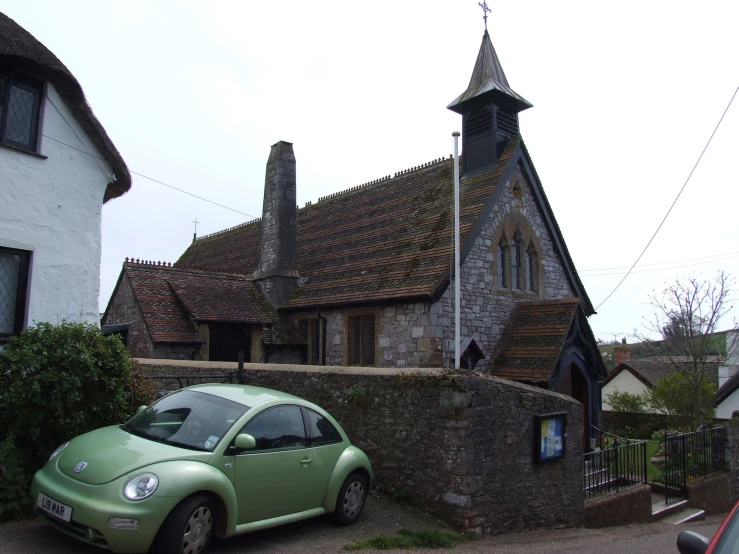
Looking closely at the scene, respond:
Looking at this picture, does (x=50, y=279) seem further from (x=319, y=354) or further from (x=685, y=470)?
(x=685, y=470)

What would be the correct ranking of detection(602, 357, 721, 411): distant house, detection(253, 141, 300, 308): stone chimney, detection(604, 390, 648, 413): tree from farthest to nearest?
detection(602, 357, 721, 411): distant house
detection(604, 390, 648, 413): tree
detection(253, 141, 300, 308): stone chimney

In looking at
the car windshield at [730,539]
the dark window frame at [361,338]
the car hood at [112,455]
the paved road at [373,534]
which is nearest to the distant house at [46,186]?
the car hood at [112,455]

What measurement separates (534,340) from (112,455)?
38.9ft

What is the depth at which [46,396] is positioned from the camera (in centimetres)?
713

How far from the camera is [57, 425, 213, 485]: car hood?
5.34m

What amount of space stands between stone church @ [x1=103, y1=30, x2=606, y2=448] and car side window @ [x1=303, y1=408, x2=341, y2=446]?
7.15 m

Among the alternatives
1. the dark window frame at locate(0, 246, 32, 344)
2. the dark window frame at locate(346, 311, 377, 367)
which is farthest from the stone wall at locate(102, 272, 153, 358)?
the dark window frame at locate(0, 246, 32, 344)

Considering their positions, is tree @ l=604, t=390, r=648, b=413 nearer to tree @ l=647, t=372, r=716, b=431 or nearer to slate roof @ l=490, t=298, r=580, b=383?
tree @ l=647, t=372, r=716, b=431

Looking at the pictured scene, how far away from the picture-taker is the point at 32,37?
9.86 m

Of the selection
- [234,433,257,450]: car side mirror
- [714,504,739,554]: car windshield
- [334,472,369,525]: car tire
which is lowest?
[334,472,369,525]: car tire

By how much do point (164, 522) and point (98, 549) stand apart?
894mm

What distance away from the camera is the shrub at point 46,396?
690 centimetres

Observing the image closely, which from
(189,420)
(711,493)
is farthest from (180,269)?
(711,493)

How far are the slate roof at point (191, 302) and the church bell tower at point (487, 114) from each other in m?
7.89
